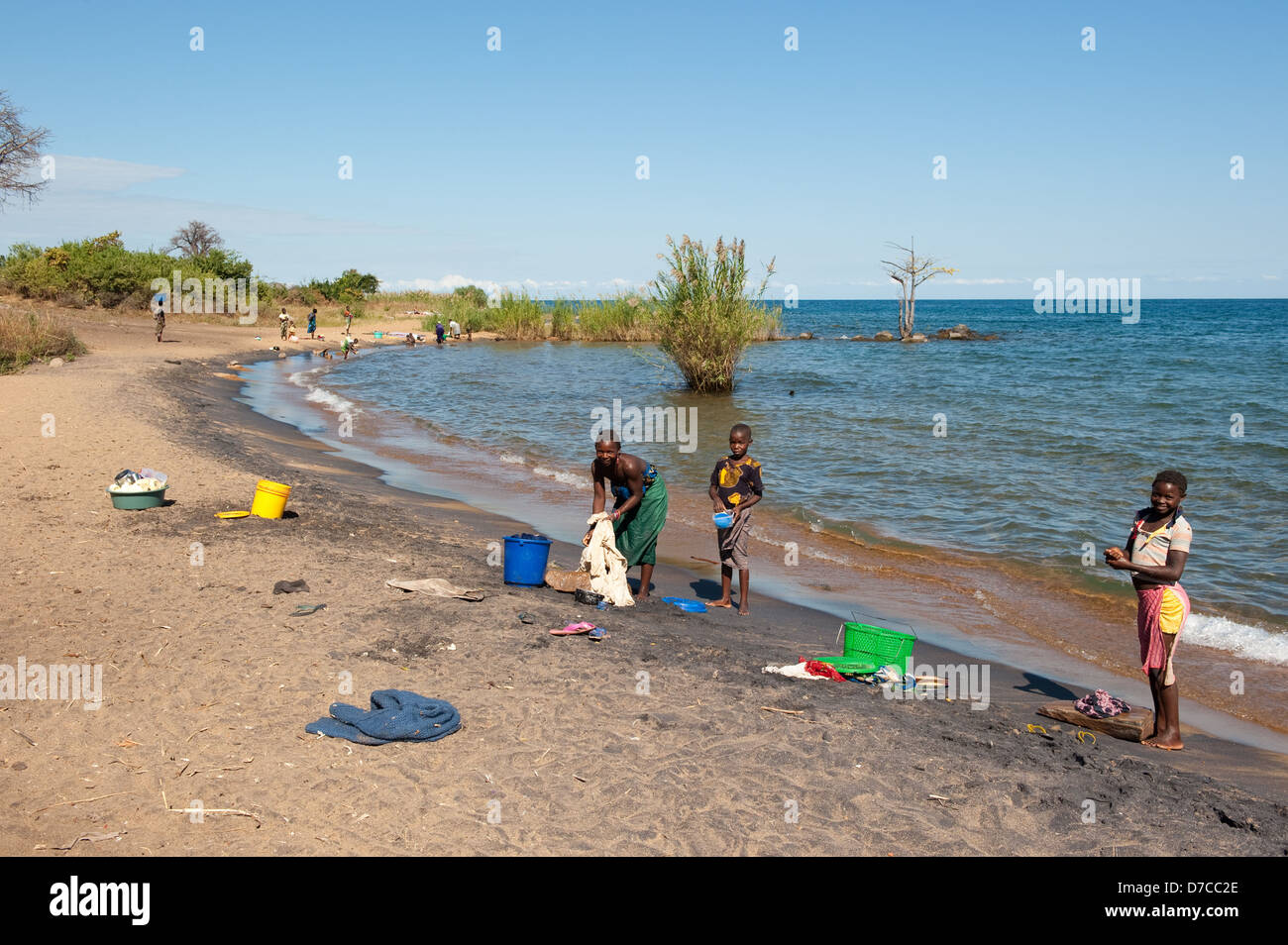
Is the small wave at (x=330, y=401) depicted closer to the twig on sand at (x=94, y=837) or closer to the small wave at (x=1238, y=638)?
the small wave at (x=1238, y=638)

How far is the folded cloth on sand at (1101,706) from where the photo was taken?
590 cm

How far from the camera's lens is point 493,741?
5008mm

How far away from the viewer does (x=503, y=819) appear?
4.24 metres

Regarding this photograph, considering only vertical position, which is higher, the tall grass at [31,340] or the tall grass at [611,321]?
the tall grass at [611,321]

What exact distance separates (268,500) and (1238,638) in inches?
366

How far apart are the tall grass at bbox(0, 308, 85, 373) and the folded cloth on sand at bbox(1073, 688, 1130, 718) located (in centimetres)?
2114

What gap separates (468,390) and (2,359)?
41.2ft

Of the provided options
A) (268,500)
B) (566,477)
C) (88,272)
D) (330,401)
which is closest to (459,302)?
(88,272)

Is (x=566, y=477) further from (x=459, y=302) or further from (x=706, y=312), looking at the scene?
(x=459, y=302)

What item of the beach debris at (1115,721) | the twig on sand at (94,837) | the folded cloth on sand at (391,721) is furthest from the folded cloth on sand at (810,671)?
the twig on sand at (94,837)

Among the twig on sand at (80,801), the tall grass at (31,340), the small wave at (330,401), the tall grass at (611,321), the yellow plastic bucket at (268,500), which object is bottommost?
the twig on sand at (80,801)

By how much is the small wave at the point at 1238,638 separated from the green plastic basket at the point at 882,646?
10.6 ft

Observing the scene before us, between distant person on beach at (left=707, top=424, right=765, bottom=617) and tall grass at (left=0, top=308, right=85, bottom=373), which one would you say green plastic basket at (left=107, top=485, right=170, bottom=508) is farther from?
tall grass at (left=0, top=308, right=85, bottom=373)

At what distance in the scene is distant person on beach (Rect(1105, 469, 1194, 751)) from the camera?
5617 mm
